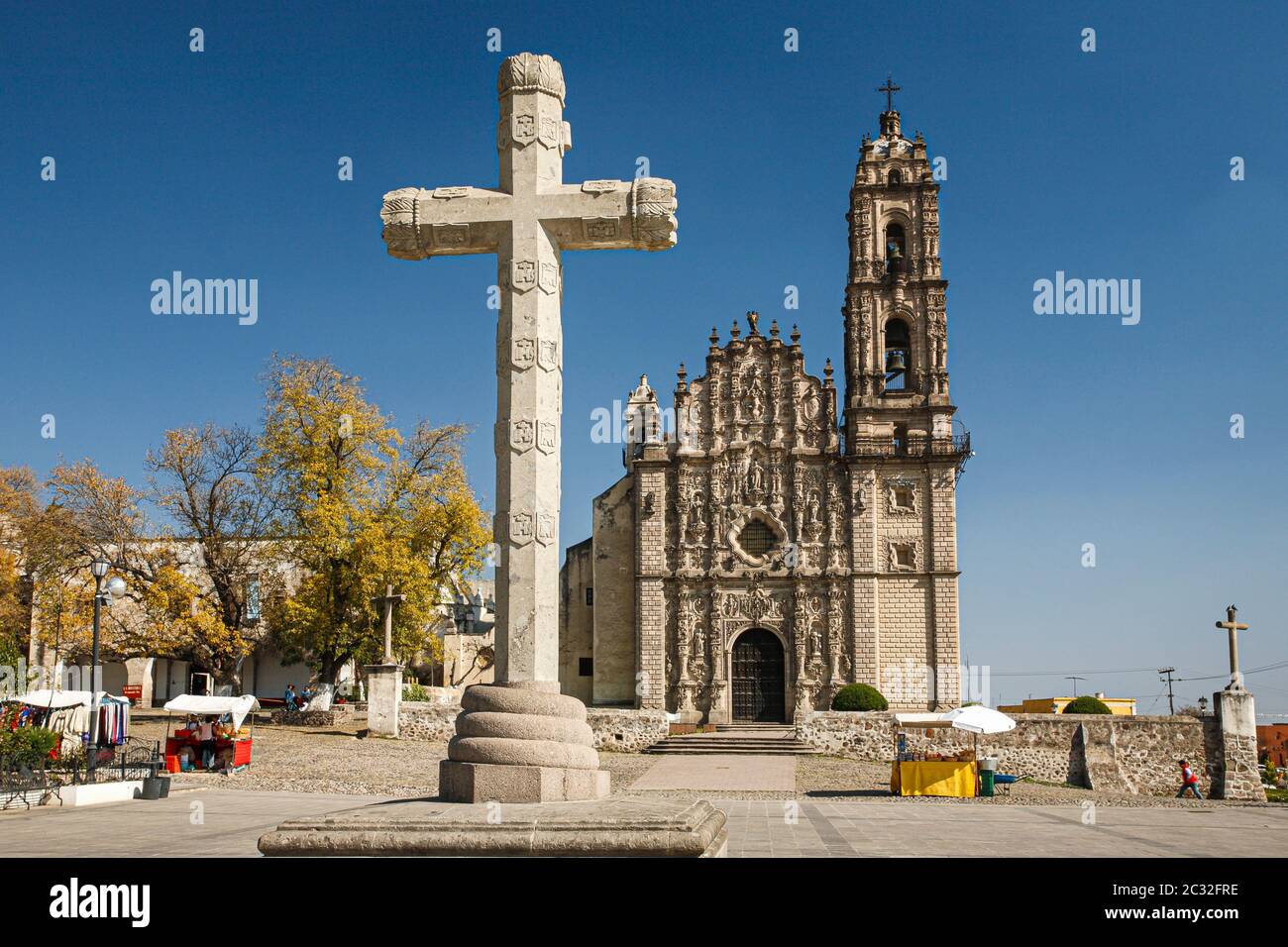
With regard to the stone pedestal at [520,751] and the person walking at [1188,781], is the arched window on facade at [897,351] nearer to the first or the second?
the person walking at [1188,781]

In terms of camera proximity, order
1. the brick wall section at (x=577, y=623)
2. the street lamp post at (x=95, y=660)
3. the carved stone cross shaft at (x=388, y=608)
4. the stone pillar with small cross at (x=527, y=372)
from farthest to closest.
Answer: the brick wall section at (x=577, y=623), the carved stone cross shaft at (x=388, y=608), the street lamp post at (x=95, y=660), the stone pillar with small cross at (x=527, y=372)

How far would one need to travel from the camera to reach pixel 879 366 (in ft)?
128

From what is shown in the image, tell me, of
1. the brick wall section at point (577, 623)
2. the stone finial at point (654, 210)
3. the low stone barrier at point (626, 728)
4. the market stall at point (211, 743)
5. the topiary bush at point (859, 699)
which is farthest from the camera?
the brick wall section at point (577, 623)

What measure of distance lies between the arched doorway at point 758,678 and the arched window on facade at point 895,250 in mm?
14086

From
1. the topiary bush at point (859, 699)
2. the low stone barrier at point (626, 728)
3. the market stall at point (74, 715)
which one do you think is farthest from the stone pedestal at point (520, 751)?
the topiary bush at point (859, 699)

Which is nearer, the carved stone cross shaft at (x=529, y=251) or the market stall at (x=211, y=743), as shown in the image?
the carved stone cross shaft at (x=529, y=251)

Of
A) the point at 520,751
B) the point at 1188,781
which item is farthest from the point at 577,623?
the point at 520,751

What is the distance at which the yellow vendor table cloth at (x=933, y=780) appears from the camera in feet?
68.7

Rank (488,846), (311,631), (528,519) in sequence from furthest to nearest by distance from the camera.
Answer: (311,631) < (528,519) < (488,846)

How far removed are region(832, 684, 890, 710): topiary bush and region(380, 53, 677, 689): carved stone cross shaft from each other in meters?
25.0

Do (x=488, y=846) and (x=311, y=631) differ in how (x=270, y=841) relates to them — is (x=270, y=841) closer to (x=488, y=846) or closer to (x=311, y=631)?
(x=488, y=846)

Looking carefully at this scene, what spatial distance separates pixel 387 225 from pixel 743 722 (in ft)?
99.7
